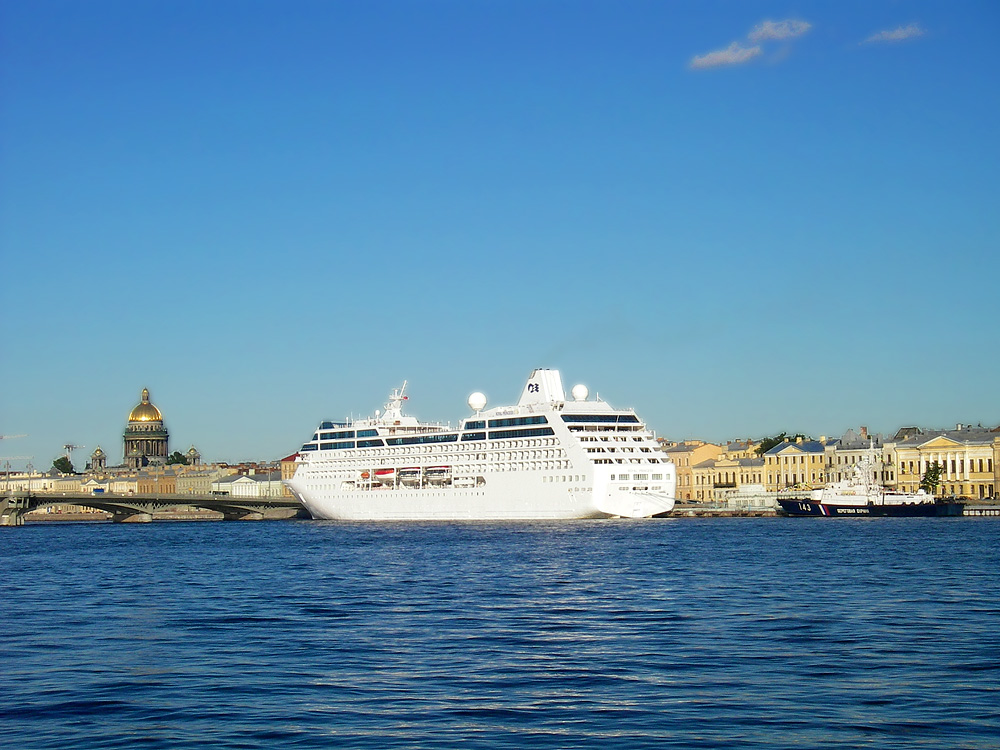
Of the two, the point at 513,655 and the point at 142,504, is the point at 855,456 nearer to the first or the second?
the point at 142,504

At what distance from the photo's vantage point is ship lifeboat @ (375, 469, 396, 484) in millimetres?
110438

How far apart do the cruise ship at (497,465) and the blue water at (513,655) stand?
42.7 metres

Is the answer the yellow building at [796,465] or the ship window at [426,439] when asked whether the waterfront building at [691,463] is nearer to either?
the yellow building at [796,465]

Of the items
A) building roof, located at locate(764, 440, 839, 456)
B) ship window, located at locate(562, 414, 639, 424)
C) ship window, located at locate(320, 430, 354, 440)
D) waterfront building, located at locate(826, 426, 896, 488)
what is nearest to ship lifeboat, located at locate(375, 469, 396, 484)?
ship window, located at locate(320, 430, 354, 440)

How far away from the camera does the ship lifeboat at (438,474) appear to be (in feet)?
347

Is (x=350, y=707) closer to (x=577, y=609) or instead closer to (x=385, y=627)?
(x=385, y=627)

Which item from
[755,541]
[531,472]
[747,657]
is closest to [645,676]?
[747,657]

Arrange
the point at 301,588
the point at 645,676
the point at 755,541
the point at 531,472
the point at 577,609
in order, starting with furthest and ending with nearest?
the point at 531,472
the point at 755,541
the point at 301,588
the point at 577,609
the point at 645,676

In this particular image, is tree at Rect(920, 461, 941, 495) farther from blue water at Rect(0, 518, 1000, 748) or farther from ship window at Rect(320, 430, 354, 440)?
blue water at Rect(0, 518, 1000, 748)

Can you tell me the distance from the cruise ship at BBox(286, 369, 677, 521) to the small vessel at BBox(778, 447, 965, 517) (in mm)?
20173

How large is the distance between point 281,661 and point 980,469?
12115 cm

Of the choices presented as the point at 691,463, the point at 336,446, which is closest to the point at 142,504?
the point at 336,446

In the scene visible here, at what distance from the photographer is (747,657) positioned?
953 inches

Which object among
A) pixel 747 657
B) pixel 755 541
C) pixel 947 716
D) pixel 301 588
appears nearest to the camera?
pixel 947 716
